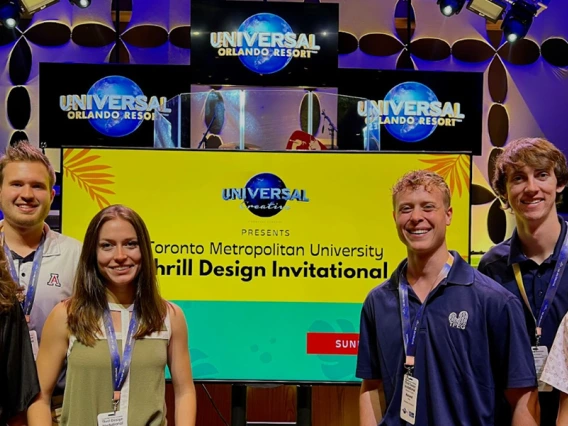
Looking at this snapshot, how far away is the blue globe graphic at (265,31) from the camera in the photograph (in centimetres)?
567

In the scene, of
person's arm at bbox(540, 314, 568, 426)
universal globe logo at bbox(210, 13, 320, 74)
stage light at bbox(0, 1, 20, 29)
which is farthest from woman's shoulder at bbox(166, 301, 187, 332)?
stage light at bbox(0, 1, 20, 29)

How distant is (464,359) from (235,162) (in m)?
1.39

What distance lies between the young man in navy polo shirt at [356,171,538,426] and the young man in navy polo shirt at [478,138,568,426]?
314 millimetres

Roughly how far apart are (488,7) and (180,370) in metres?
4.75

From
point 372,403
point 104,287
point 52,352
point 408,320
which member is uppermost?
point 104,287

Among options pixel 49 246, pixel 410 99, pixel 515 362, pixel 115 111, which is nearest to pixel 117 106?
pixel 115 111

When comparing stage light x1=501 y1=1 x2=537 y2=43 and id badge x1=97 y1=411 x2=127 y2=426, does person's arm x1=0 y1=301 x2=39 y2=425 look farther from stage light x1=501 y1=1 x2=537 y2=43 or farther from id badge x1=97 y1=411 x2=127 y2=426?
stage light x1=501 y1=1 x2=537 y2=43

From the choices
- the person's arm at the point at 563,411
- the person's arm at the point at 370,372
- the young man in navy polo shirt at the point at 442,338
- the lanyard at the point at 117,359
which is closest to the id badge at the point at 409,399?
the young man in navy polo shirt at the point at 442,338

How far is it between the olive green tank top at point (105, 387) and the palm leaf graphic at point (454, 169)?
1583 millimetres

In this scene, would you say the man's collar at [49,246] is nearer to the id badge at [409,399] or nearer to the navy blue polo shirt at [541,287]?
the id badge at [409,399]

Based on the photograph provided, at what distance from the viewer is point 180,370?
2.27 m

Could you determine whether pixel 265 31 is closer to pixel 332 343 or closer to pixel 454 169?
pixel 454 169

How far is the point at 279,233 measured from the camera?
3.02 m

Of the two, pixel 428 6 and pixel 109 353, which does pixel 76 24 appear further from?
pixel 109 353
